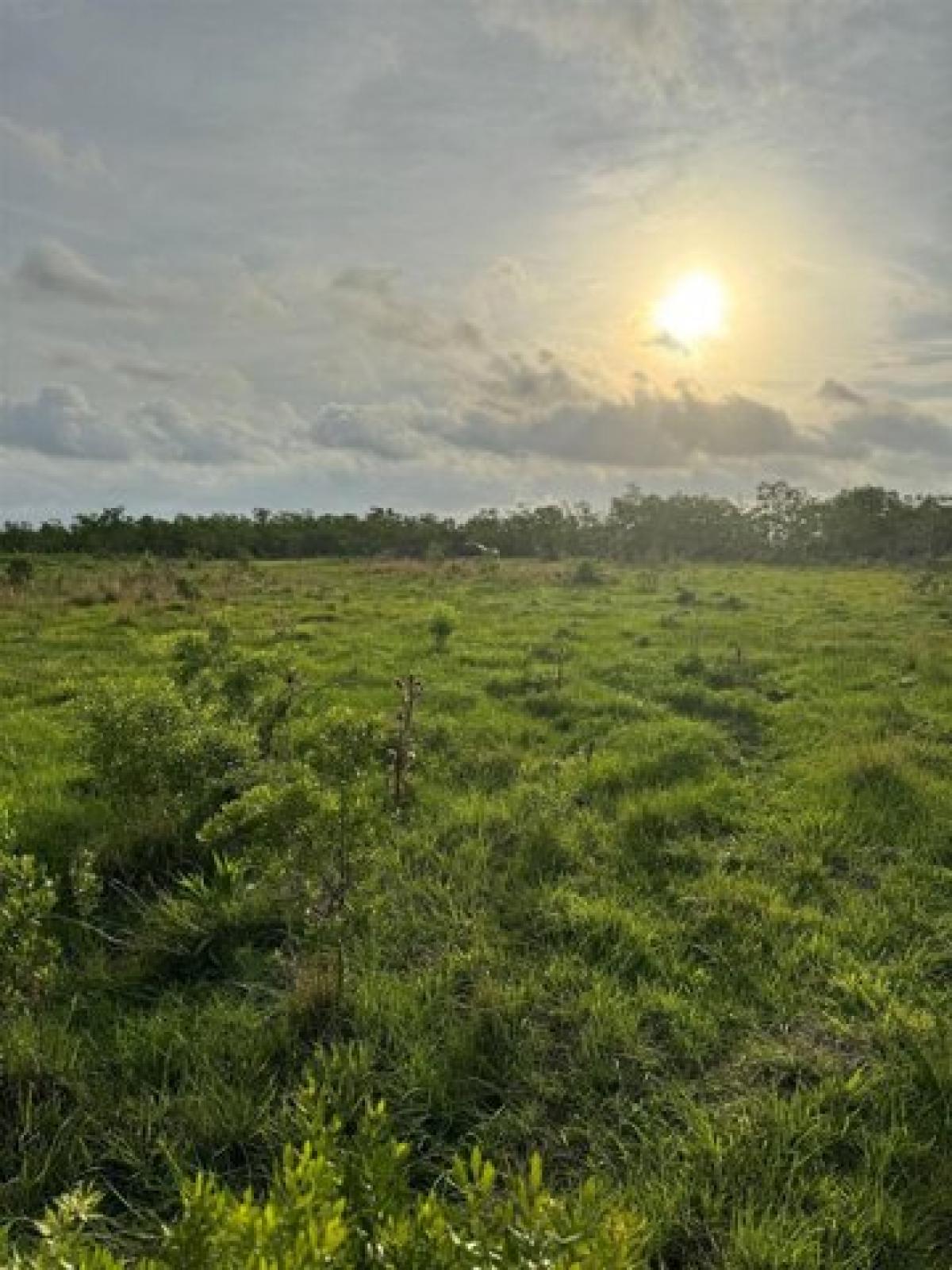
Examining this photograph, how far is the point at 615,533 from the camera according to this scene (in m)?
77.5

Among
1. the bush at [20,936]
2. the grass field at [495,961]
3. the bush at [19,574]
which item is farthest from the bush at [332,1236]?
the bush at [19,574]

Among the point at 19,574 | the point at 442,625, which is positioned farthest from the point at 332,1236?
the point at 19,574

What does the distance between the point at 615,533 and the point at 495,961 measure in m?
72.5

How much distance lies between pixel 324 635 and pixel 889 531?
65.5 metres

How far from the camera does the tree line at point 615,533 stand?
67.0m

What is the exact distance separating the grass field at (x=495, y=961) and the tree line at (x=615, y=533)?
2154 inches

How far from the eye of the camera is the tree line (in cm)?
6700

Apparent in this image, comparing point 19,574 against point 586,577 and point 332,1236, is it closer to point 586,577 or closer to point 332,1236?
point 586,577

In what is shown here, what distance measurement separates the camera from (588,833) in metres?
9.05

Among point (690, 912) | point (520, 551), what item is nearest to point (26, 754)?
point (690, 912)

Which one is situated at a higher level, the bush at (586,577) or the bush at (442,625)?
the bush at (586,577)

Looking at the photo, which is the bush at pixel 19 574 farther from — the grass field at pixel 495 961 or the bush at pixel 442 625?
the grass field at pixel 495 961

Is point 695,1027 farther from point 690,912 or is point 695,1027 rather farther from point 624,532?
point 624,532

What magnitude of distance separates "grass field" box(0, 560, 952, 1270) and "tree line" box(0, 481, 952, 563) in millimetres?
54706
